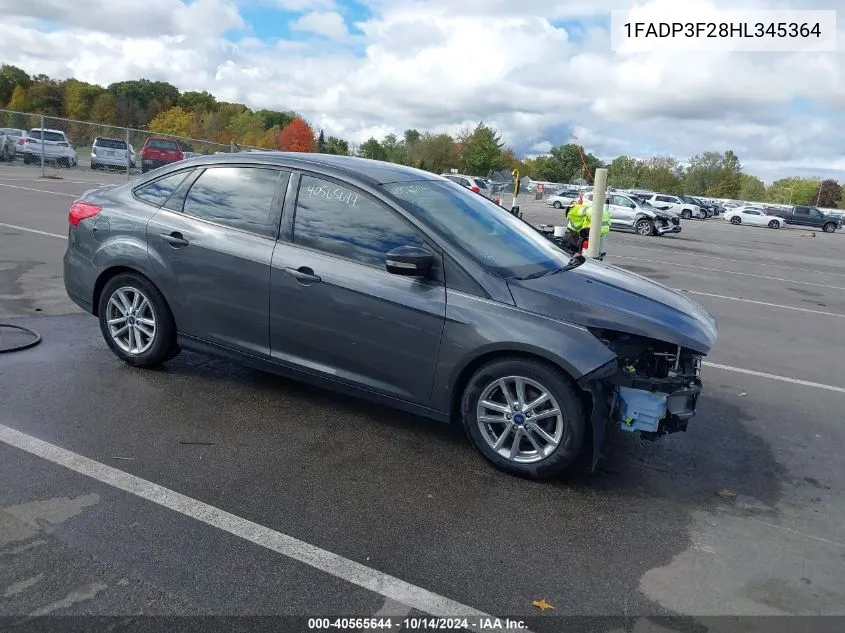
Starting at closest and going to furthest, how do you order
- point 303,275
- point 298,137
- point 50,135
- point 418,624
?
1. point 418,624
2. point 303,275
3. point 50,135
4. point 298,137

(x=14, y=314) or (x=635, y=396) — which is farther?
(x=14, y=314)

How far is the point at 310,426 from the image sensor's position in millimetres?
4641

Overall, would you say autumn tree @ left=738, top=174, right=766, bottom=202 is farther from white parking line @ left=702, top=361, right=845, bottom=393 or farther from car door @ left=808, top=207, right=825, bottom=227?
white parking line @ left=702, top=361, right=845, bottom=393

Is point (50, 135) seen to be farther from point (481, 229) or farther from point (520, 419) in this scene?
point (520, 419)

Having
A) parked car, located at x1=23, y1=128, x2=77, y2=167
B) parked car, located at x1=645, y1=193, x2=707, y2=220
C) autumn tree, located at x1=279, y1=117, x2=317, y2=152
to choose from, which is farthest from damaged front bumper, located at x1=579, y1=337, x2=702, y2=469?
autumn tree, located at x1=279, y1=117, x2=317, y2=152

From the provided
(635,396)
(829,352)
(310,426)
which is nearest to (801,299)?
(829,352)

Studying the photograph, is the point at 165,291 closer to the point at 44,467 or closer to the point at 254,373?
the point at 254,373

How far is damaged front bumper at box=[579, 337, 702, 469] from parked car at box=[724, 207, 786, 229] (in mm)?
51650

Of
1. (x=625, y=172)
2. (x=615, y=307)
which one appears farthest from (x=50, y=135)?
(x=625, y=172)

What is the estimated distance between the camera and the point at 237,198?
496cm

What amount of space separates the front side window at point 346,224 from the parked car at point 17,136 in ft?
93.5

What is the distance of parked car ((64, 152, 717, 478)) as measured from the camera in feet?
13.1

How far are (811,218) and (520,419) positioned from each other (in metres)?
54.8

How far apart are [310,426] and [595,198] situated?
19.6 feet
